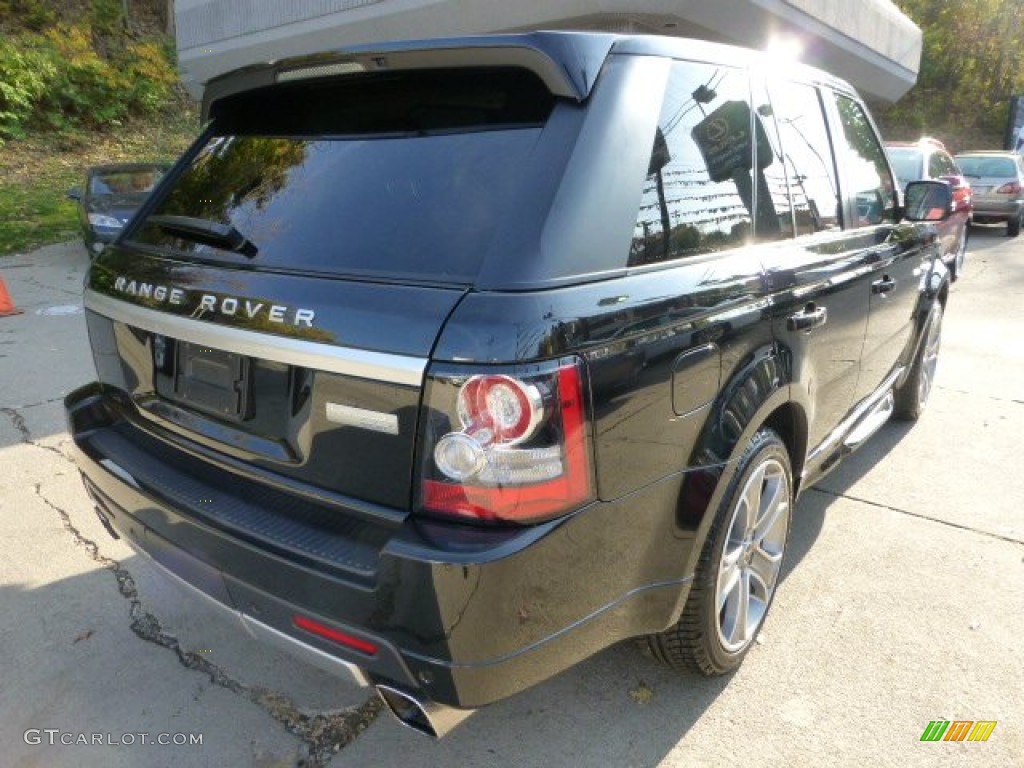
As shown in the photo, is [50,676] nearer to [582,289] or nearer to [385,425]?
[385,425]

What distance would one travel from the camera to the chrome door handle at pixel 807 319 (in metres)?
2.39

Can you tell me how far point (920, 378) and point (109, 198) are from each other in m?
10.4

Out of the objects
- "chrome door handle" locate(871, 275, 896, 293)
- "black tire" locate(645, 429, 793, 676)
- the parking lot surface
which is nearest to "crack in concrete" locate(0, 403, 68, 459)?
the parking lot surface

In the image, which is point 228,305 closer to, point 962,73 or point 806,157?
point 806,157

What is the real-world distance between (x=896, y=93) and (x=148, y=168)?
24316mm

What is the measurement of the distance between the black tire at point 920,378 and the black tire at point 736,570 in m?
2.39

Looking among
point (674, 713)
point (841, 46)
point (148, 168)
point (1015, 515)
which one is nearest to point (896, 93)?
point (841, 46)

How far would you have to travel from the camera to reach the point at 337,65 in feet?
6.71

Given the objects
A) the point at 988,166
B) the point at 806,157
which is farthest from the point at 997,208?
the point at 806,157

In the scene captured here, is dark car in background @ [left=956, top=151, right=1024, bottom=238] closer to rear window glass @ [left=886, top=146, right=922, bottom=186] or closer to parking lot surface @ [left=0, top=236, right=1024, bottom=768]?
rear window glass @ [left=886, top=146, right=922, bottom=186]

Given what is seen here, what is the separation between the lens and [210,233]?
2.16m

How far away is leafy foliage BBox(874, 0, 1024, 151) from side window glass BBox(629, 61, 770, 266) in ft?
122

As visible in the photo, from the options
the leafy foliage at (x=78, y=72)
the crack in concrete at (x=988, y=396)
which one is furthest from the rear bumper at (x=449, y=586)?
the leafy foliage at (x=78, y=72)

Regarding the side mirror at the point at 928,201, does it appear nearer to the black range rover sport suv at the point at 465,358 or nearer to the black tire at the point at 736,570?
the black range rover sport suv at the point at 465,358
